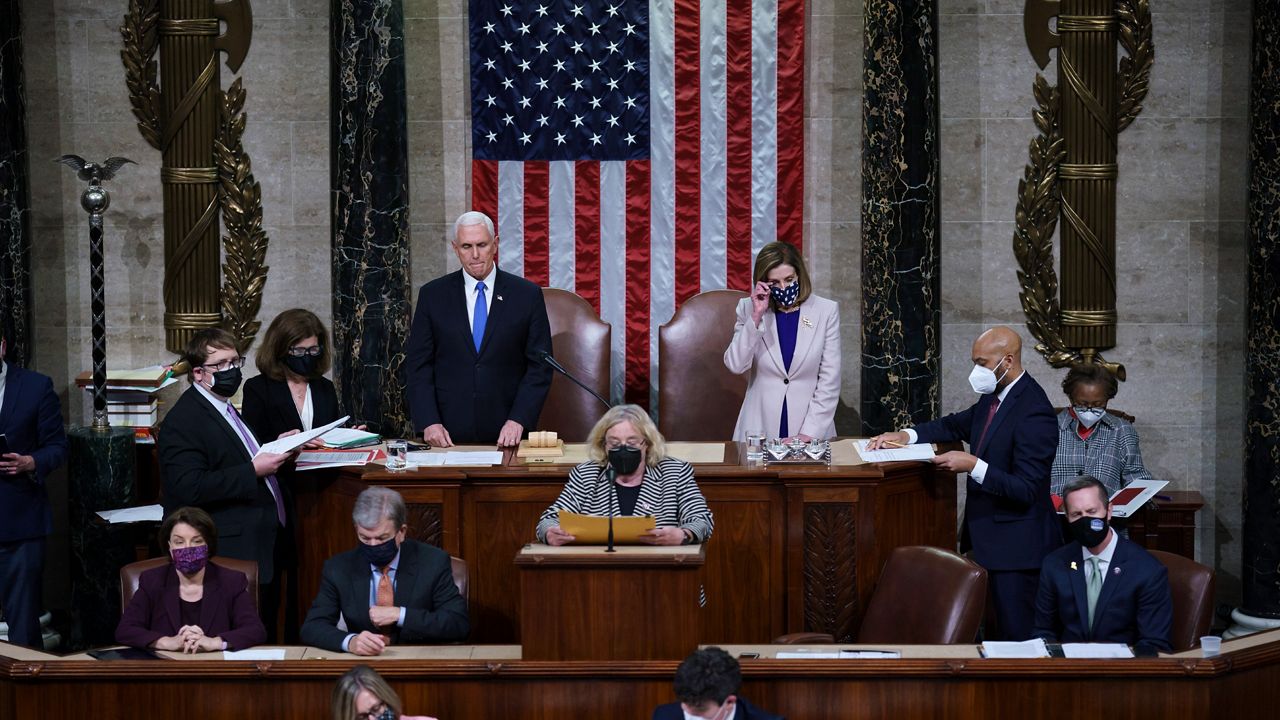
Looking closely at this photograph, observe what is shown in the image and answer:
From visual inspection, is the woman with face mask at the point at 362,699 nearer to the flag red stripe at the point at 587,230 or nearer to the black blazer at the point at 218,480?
the black blazer at the point at 218,480

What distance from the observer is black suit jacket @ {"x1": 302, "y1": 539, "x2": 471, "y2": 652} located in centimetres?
571

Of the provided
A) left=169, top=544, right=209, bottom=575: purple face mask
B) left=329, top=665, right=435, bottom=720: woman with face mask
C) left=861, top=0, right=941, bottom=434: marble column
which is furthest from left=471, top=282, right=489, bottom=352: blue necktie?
left=329, top=665, right=435, bottom=720: woman with face mask

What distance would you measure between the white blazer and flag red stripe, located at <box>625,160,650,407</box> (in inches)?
77.8

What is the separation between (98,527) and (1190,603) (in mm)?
5434

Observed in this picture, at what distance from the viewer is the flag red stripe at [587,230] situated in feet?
31.3

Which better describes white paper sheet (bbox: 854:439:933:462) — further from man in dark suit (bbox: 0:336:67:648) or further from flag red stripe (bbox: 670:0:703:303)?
man in dark suit (bbox: 0:336:67:648)

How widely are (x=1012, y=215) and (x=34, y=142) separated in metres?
5.95

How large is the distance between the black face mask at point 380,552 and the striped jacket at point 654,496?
600 mm

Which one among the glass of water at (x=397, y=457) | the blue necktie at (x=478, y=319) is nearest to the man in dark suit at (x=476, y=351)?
the blue necktie at (x=478, y=319)

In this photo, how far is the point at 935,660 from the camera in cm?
530

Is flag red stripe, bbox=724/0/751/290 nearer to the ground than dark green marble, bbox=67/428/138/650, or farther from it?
farther from it

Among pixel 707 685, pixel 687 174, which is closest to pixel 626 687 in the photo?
pixel 707 685

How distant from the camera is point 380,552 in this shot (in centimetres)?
574

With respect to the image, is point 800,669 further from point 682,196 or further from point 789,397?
point 682,196
